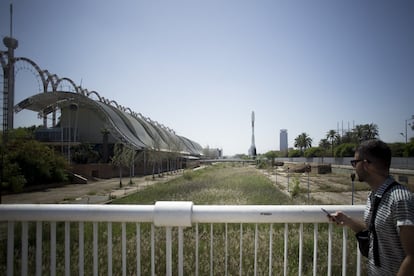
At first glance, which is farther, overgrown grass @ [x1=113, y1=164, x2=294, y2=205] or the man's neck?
overgrown grass @ [x1=113, y1=164, x2=294, y2=205]

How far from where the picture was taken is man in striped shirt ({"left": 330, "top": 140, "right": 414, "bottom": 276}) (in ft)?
3.81

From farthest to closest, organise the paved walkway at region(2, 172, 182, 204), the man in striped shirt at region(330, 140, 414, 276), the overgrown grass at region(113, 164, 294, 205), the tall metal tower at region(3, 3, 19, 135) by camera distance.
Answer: the paved walkway at region(2, 172, 182, 204)
the overgrown grass at region(113, 164, 294, 205)
the tall metal tower at region(3, 3, 19, 135)
the man in striped shirt at region(330, 140, 414, 276)

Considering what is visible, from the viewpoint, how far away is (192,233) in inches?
124

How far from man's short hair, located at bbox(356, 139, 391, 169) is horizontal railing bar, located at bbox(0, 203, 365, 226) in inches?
16.4

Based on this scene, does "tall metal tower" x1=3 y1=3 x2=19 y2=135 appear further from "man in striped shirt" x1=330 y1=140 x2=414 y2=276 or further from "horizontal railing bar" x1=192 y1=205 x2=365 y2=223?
"man in striped shirt" x1=330 y1=140 x2=414 y2=276

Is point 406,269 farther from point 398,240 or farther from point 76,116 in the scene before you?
point 76,116

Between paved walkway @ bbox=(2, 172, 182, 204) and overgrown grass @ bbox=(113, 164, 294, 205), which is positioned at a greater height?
overgrown grass @ bbox=(113, 164, 294, 205)

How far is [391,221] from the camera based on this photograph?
1252 millimetres

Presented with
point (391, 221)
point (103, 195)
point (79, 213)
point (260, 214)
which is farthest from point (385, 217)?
point (103, 195)

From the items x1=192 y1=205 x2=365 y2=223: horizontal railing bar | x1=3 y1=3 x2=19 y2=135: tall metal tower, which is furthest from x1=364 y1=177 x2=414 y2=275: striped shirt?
x1=3 y1=3 x2=19 y2=135: tall metal tower

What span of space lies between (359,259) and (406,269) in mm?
643

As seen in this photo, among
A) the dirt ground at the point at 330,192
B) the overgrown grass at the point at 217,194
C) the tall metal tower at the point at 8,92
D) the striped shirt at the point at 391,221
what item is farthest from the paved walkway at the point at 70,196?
the dirt ground at the point at 330,192

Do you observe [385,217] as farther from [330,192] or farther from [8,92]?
[330,192]

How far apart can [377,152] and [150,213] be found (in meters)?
1.33
